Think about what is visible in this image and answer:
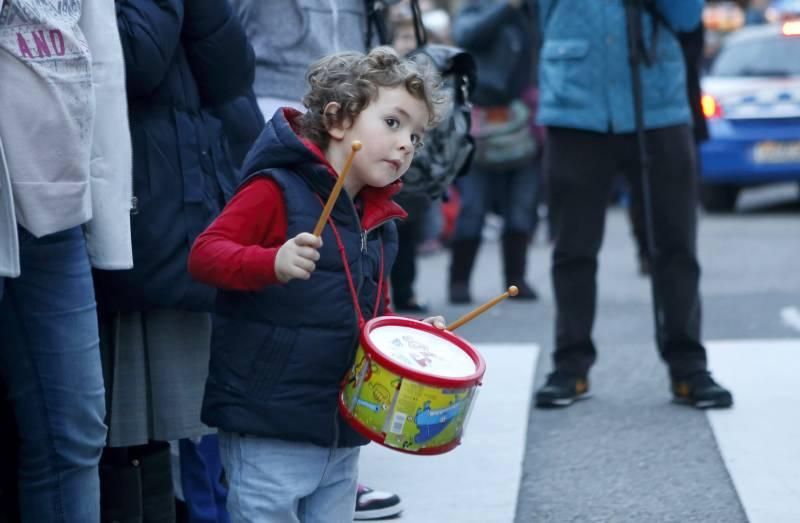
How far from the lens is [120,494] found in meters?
3.71

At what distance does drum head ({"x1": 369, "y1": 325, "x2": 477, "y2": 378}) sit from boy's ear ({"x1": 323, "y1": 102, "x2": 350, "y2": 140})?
1.34 feet

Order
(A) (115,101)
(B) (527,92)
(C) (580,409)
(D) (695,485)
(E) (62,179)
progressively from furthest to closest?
1. (B) (527,92)
2. (C) (580,409)
3. (D) (695,485)
4. (A) (115,101)
5. (E) (62,179)

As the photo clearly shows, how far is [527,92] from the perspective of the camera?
10.1 meters

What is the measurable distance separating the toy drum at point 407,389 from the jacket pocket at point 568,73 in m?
2.52

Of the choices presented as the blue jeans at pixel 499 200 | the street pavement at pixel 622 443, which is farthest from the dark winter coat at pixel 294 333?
the blue jeans at pixel 499 200

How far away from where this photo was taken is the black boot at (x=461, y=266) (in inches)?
364

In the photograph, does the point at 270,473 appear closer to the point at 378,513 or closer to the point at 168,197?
the point at 168,197

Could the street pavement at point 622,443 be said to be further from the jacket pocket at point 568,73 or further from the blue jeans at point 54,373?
the blue jeans at point 54,373

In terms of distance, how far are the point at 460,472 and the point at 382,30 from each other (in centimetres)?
137

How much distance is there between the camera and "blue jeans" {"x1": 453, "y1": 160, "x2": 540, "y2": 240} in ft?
30.5

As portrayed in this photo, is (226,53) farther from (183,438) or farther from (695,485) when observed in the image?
(695,485)

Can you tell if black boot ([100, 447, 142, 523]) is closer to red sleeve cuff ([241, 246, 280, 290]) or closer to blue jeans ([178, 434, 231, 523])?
blue jeans ([178, 434, 231, 523])

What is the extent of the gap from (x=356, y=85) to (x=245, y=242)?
0.38m

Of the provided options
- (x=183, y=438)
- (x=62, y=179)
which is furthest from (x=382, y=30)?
(x=62, y=179)
